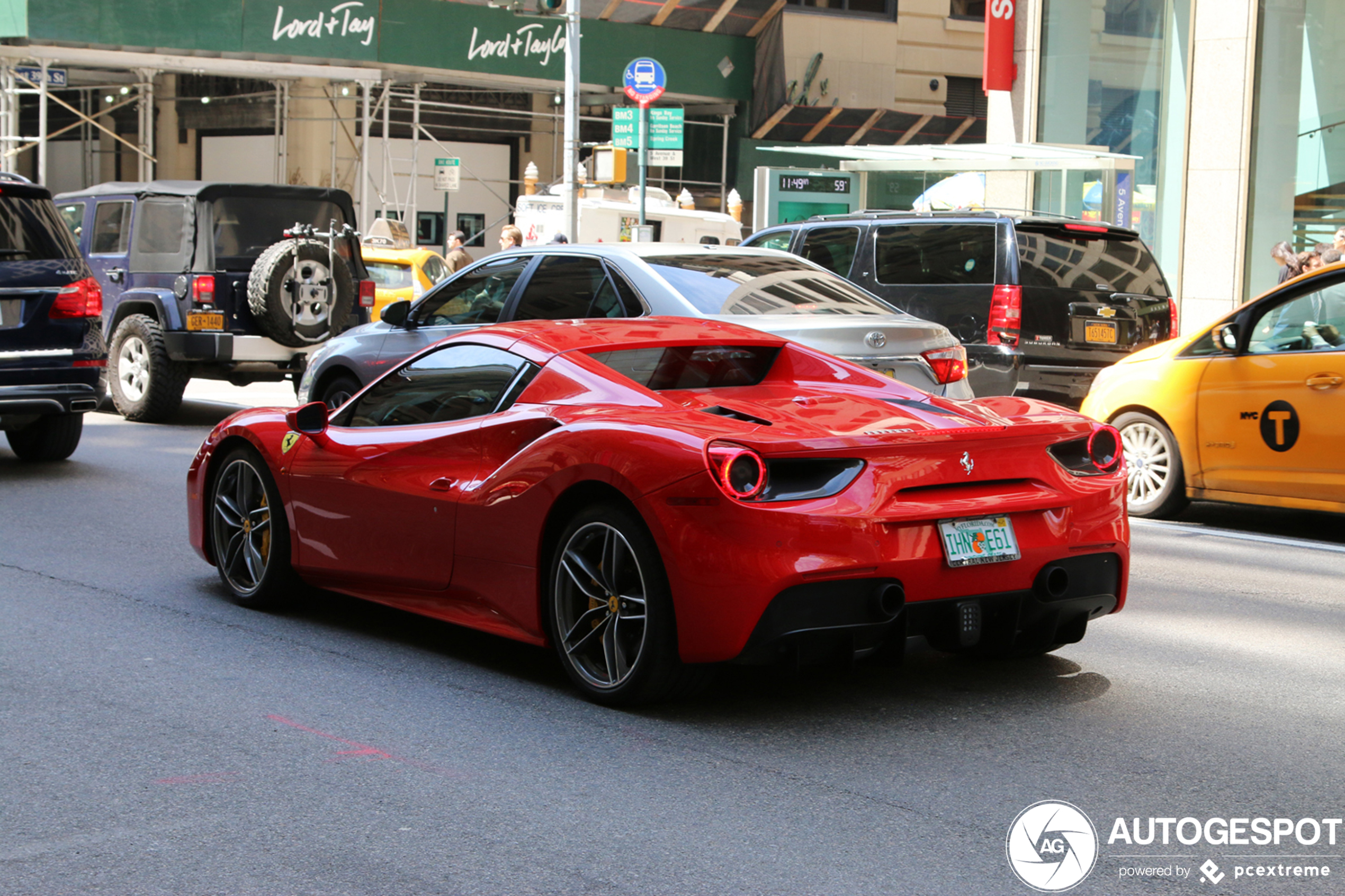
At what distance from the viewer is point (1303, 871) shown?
3.85m

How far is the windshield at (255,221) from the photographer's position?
1438 centimetres

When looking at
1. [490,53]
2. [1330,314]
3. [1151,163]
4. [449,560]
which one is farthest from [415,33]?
[449,560]

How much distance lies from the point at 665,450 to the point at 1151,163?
56.9ft

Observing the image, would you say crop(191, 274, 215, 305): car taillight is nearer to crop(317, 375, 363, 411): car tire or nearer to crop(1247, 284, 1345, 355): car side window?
crop(317, 375, 363, 411): car tire

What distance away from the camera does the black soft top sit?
14375 mm

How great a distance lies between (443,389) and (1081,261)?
8139 mm

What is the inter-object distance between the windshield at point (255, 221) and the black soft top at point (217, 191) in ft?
0.14

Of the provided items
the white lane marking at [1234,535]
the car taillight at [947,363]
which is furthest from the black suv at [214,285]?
the white lane marking at [1234,535]

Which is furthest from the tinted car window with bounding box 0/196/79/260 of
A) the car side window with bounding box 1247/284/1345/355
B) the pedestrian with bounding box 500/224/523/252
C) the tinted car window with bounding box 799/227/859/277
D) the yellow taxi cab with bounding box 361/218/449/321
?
the yellow taxi cab with bounding box 361/218/449/321

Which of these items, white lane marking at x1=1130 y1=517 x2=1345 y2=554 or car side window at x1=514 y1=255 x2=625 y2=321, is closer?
white lane marking at x1=1130 y1=517 x2=1345 y2=554

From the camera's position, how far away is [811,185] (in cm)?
2608

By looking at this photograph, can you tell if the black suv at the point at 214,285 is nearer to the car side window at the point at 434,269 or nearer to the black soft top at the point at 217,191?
the black soft top at the point at 217,191

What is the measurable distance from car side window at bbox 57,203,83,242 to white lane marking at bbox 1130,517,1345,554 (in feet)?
34.2

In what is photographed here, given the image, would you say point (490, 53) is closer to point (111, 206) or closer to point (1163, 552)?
point (111, 206)
